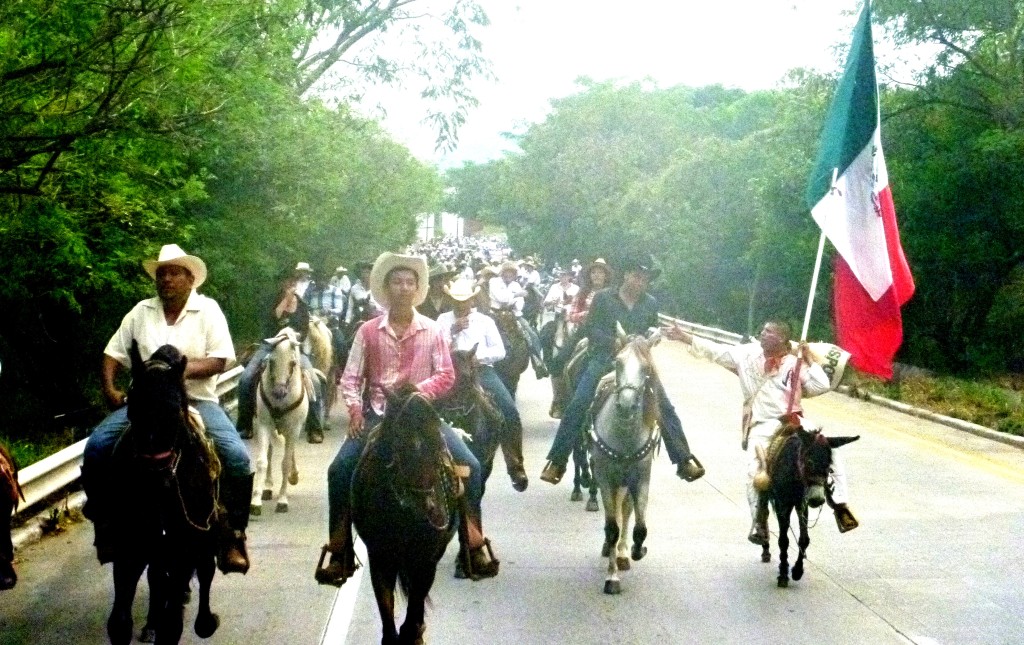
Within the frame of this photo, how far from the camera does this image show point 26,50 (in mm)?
11297

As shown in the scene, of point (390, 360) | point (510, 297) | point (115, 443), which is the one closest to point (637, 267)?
point (390, 360)

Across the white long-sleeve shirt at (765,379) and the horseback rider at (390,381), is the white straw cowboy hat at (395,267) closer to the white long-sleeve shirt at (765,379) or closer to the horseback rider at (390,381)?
the horseback rider at (390,381)

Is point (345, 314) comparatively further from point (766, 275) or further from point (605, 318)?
point (766, 275)

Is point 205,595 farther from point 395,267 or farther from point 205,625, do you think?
point 395,267

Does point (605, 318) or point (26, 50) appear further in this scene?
point (605, 318)

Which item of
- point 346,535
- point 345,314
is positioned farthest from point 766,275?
point 346,535

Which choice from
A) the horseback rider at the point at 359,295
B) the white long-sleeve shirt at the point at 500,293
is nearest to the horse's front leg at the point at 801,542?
the horseback rider at the point at 359,295

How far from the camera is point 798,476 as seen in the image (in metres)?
11.2

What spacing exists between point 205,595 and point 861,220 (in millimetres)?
5887

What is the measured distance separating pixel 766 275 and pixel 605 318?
119ft

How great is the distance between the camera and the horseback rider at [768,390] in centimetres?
1152

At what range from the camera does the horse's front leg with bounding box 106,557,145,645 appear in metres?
8.45

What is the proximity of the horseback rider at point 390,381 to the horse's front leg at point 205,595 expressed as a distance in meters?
0.68

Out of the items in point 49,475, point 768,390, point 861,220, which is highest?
point 861,220
